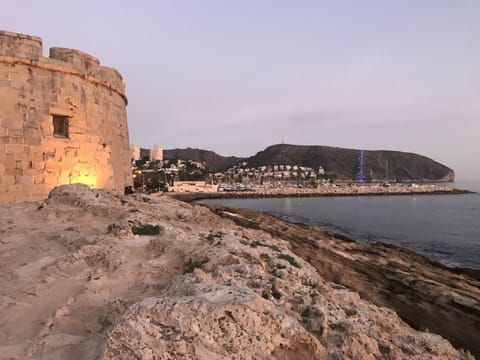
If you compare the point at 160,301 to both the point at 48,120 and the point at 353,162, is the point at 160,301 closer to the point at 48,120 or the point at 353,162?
the point at 48,120

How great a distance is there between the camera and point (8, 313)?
155 inches

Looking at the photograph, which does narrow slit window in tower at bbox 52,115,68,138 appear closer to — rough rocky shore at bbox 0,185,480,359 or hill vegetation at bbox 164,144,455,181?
rough rocky shore at bbox 0,185,480,359

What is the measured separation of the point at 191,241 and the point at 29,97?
775 centimetres

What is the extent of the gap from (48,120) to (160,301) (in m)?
9.72

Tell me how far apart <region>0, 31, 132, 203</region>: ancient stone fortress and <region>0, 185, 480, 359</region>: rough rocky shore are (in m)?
2.36

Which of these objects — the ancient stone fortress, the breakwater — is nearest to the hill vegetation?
the breakwater

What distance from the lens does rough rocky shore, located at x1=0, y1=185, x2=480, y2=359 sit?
303cm

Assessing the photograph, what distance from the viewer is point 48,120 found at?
10.8 metres

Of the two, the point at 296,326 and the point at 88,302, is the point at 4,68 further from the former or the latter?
the point at 296,326

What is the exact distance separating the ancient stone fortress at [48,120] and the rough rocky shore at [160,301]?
2.36 meters

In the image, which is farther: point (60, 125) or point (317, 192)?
point (317, 192)

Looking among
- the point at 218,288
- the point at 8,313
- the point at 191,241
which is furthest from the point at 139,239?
the point at 218,288

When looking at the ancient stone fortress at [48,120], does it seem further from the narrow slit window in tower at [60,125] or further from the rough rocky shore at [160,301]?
the rough rocky shore at [160,301]

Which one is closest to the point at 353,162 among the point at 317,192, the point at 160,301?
the point at 317,192
